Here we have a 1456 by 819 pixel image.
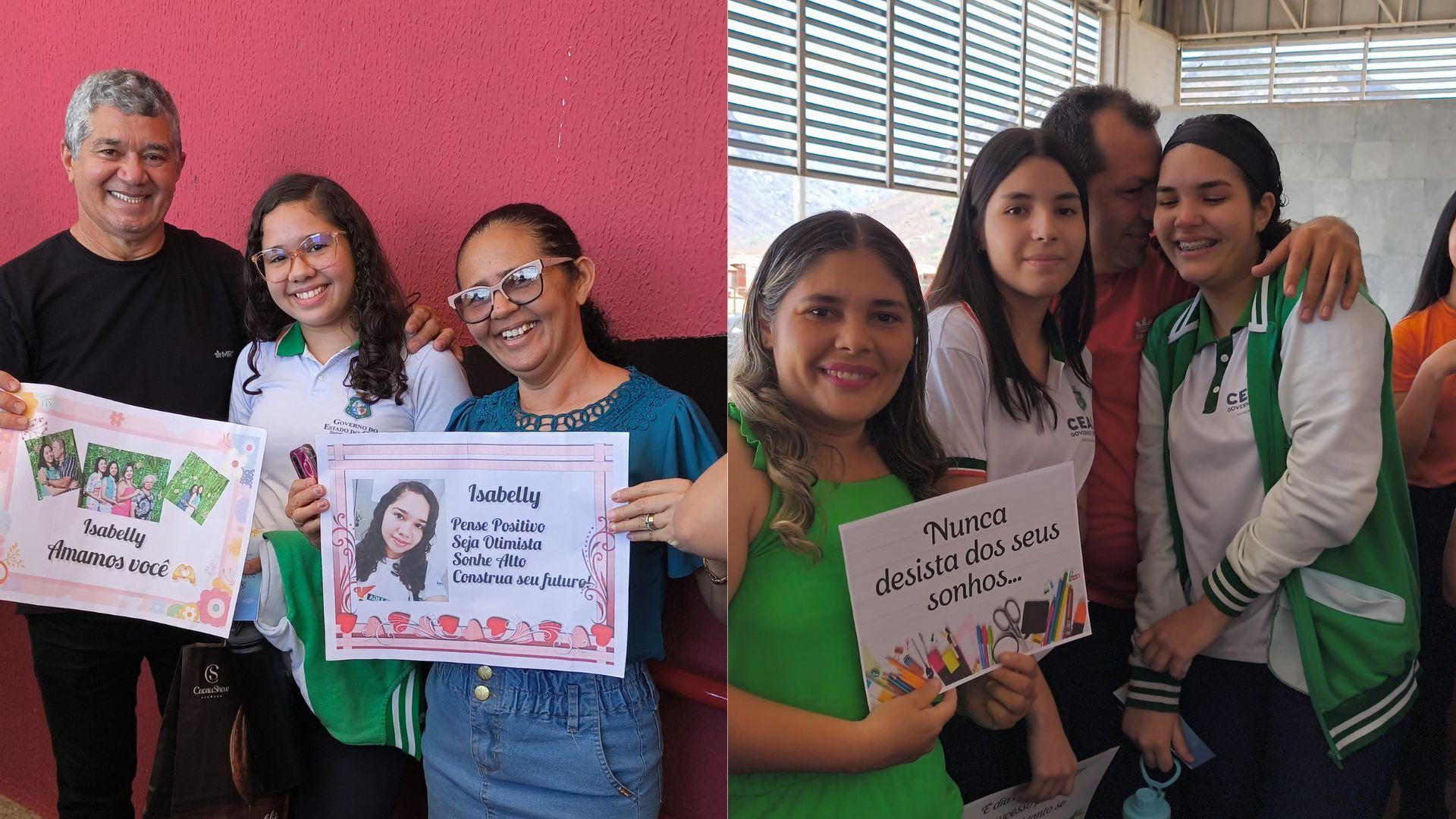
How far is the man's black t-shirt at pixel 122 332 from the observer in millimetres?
1855

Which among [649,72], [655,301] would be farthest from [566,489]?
[649,72]

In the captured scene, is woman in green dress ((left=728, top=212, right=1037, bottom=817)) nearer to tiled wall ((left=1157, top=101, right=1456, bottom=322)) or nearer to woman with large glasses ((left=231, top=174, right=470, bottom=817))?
tiled wall ((left=1157, top=101, right=1456, bottom=322))

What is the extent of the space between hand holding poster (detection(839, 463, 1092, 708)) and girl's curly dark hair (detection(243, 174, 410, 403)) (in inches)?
45.5

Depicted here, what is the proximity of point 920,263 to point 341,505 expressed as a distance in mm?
1173

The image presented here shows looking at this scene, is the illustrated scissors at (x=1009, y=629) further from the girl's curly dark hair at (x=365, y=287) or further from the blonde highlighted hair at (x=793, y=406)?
the girl's curly dark hair at (x=365, y=287)

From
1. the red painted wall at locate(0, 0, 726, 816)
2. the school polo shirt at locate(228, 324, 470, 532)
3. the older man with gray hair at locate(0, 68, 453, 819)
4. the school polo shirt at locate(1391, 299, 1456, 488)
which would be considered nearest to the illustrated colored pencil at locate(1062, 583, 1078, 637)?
the school polo shirt at locate(1391, 299, 1456, 488)

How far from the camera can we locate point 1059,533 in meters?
0.71

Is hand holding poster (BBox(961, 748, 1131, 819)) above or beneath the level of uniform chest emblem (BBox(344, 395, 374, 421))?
beneath

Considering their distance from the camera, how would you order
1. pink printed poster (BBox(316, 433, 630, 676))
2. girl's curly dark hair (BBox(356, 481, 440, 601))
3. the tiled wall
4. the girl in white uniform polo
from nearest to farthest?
the tiled wall < the girl in white uniform polo < pink printed poster (BBox(316, 433, 630, 676)) < girl's curly dark hair (BBox(356, 481, 440, 601))

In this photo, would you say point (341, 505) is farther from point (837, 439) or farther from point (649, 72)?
point (837, 439)

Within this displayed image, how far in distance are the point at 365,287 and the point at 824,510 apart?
3.99 ft

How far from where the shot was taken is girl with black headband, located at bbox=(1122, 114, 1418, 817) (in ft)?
1.94

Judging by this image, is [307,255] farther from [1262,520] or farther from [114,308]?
[1262,520]

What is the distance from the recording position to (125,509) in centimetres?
176
